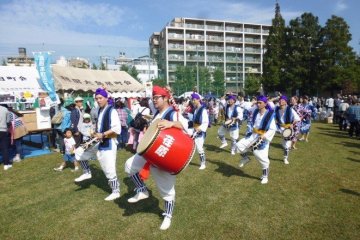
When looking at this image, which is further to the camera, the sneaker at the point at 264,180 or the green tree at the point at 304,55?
the green tree at the point at 304,55

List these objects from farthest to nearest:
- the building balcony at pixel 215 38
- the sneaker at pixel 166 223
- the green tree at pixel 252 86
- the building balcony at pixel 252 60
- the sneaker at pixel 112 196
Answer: the building balcony at pixel 252 60
the building balcony at pixel 215 38
the green tree at pixel 252 86
the sneaker at pixel 112 196
the sneaker at pixel 166 223

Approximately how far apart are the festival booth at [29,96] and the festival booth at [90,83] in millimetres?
1663

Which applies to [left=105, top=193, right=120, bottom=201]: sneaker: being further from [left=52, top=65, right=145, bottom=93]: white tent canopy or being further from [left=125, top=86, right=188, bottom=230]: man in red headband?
[left=52, top=65, right=145, bottom=93]: white tent canopy

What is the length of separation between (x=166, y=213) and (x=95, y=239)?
108cm

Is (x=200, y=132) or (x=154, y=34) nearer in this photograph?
(x=200, y=132)

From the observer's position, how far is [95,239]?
13.5 ft

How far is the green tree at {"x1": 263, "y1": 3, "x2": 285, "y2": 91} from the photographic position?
37.1 m

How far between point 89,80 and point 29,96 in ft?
17.1

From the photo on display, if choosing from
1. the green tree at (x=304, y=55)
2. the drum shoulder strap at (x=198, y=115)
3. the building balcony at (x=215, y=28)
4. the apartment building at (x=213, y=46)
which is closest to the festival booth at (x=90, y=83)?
the drum shoulder strap at (x=198, y=115)

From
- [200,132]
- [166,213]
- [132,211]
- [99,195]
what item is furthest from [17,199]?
[200,132]

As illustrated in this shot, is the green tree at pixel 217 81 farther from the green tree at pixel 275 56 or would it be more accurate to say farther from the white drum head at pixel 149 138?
the white drum head at pixel 149 138

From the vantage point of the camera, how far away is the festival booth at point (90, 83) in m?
13.7

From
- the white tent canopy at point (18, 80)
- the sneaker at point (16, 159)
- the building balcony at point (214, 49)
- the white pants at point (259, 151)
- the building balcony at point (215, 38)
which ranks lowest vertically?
the sneaker at point (16, 159)

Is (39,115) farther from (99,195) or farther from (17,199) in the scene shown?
(99,195)
